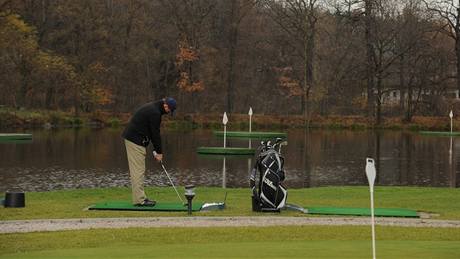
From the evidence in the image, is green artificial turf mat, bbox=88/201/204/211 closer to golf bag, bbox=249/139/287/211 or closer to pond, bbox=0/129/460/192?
golf bag, bbox=249/139/287/211

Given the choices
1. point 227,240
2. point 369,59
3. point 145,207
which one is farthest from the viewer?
point 369,59

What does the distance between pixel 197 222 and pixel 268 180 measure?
1886 mm

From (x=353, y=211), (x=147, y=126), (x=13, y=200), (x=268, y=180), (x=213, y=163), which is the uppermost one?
(x=147, y=126)

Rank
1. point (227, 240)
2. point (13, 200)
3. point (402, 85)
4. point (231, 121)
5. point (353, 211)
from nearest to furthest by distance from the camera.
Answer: point (227, 240) → point (353, 211) → point (13, 200) → point (231, 121) → point (402, 85)

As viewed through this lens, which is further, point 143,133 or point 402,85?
point 402,85

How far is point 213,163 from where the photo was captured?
3002 centimetres

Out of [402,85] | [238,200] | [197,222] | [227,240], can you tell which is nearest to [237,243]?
[227,240]

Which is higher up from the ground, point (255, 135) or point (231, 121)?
point (231, 121)

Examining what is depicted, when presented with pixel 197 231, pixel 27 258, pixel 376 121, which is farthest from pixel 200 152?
pixel 376 121

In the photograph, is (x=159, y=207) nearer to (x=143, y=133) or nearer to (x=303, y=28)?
(x=143, y=133)

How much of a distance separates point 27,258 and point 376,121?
55.1 meters

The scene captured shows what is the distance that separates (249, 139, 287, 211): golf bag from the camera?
1317 centimetres

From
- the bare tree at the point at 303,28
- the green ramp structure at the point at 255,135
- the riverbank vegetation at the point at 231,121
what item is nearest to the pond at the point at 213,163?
the green ramp structure at the point at 255,135

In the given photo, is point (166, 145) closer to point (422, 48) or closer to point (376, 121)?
point (376, 121)
